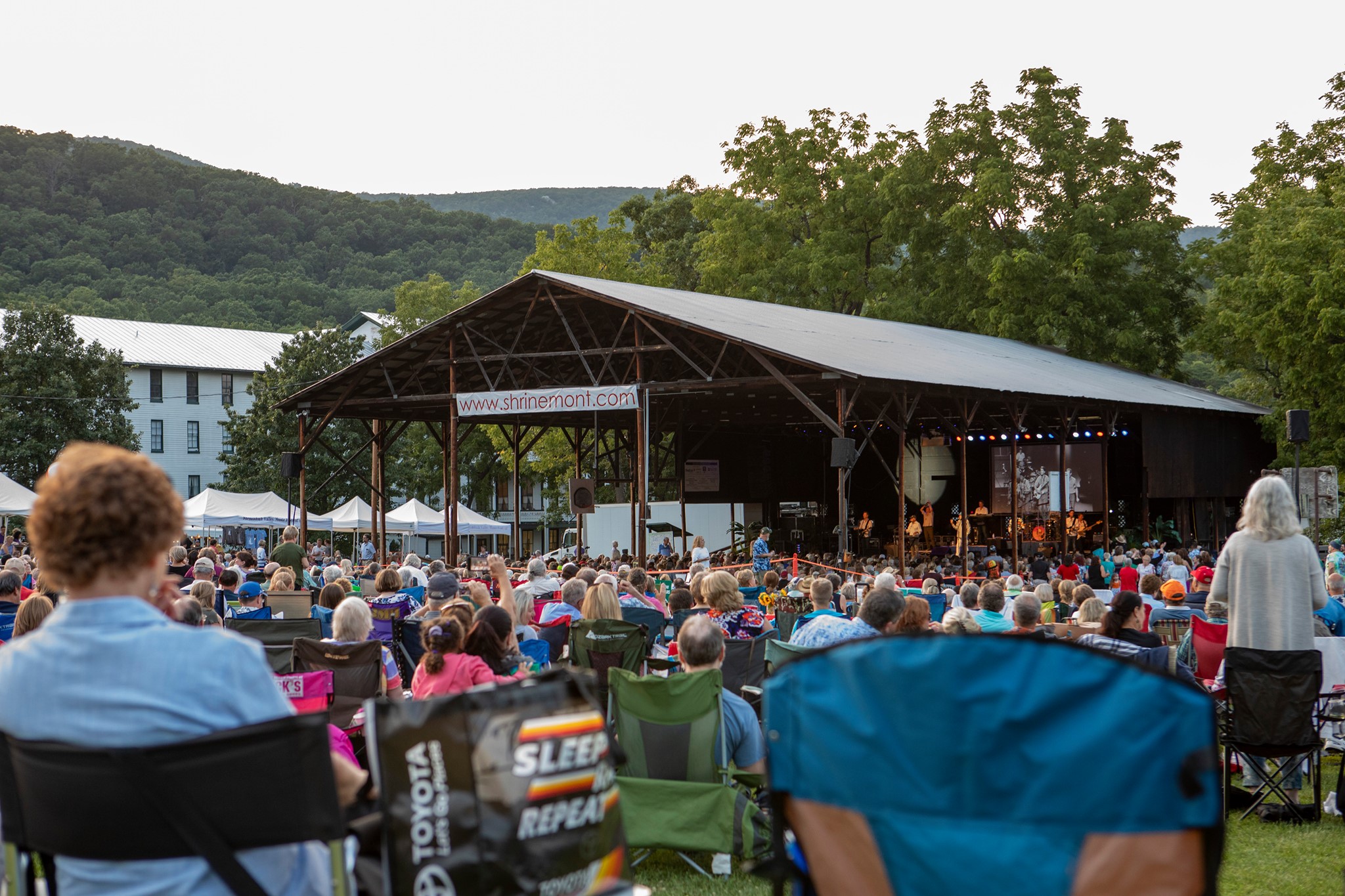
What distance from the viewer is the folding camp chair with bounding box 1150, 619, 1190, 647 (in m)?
10.3

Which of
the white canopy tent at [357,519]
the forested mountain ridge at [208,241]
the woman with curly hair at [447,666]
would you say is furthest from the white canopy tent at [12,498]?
the forested mountain ridge at [208,241]

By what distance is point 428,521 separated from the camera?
105ft

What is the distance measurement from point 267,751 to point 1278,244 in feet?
98.4

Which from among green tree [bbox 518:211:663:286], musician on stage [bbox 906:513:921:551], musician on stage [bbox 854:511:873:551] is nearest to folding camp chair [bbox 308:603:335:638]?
musician on stage [bbox 906:513:921:551]

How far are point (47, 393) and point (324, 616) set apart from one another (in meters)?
32.2

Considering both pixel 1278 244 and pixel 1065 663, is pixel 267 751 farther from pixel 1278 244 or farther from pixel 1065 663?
pixel 1278 244

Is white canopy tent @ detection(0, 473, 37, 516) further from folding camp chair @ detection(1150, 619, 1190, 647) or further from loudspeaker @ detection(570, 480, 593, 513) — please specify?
folding camp chair @ detection(1150, 619, 1190, 647)

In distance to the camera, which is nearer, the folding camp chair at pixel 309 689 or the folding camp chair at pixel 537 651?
the folding camp chair at pixel 309 689

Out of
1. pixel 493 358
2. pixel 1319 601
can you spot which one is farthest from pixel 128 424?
pixel 1319 601

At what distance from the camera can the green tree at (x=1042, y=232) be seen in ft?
123

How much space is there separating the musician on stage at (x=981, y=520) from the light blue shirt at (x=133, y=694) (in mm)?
29752

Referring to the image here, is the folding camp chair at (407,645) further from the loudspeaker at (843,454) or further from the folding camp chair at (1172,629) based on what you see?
the loudspeaker at (843,454)

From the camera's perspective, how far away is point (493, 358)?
22.7 meters

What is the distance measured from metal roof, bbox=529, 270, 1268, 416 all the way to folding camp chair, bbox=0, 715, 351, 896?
53.5 feet
